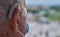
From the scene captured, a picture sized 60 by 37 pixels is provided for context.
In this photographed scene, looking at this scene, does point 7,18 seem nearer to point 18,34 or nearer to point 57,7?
point 18,34

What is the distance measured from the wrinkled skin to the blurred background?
1.47 metres

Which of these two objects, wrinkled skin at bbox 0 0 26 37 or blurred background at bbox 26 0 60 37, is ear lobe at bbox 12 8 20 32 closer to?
wrinkled skin at bbox 0 0 26 37

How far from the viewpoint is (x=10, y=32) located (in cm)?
51

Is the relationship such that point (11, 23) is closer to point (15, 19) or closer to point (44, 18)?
point (15, 19)

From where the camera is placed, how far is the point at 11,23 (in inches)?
19.7

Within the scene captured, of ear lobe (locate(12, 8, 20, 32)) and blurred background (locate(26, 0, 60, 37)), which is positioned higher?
ear lobe (locate(12, 8, 20, 32))

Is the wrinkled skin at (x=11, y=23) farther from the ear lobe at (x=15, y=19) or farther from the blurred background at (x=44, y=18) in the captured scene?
the blurred background at (x=44, y=18)

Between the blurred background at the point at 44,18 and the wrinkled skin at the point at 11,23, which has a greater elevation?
the wrinkled skin at the point at 11,23

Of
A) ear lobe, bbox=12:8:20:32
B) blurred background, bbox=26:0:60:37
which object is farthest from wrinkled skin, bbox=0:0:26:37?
blurred background, bbox=26:0:60:37

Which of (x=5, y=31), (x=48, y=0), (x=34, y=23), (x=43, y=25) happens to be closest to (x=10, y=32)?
(x=5, y=31)

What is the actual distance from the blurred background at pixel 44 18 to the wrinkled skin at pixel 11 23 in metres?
1.47

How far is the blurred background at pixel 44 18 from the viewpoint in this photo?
2.21 m

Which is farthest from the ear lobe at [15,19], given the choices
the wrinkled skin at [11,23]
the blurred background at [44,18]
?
the blurred background at [44,18]

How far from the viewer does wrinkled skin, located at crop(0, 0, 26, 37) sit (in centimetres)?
49
